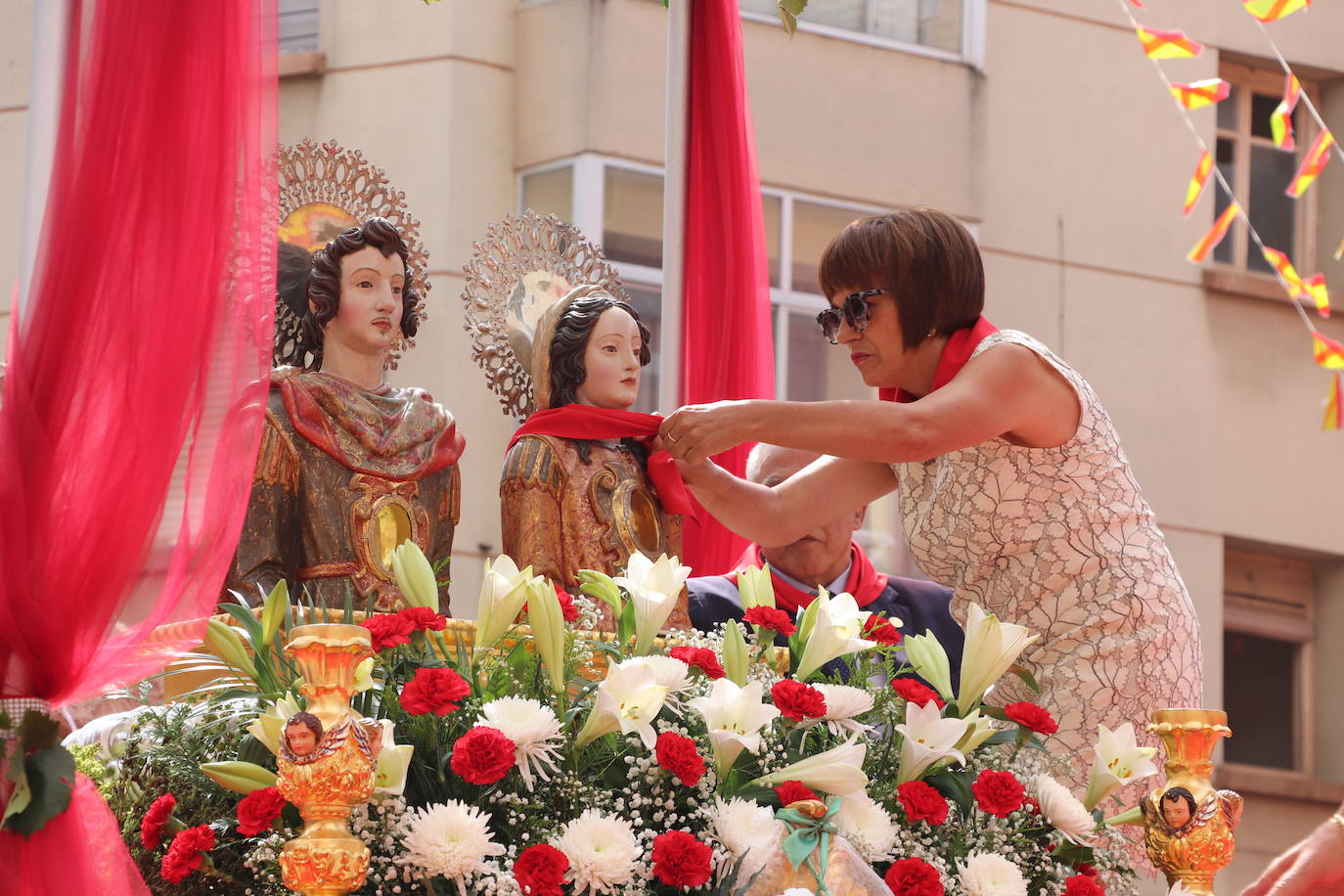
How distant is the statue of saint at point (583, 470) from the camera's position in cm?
329

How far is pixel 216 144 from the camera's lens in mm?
2438

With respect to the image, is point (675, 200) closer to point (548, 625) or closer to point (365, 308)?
point (365, 308)

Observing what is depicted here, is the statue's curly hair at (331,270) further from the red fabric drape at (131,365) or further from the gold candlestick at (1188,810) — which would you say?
the gold candlestick at (1188,810)

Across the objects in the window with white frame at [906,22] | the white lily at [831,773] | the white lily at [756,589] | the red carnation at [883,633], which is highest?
the window with white frame at [906,22]

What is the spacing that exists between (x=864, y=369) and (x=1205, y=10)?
6517 mm

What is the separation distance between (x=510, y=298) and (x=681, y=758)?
1642mm

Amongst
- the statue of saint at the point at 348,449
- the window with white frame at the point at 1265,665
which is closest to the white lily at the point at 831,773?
the statue of saint at the point at 348,449

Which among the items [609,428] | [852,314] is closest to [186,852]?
[852,314]

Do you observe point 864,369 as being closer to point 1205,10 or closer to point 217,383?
point 217,383

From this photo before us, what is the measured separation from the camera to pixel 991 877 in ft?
7.34

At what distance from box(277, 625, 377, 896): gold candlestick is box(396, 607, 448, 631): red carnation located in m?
0.22

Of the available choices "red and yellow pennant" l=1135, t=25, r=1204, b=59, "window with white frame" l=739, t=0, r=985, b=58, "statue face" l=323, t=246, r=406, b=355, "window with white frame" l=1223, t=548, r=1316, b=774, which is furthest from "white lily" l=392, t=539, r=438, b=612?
"window with white frame" l=1223, t=548, r=1316, b=774

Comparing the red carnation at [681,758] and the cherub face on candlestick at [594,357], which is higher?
the cherub face on candlestick at [594,357]

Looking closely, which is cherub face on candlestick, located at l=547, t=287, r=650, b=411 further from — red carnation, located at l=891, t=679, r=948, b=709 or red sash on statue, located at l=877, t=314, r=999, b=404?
red carnation, located at l=891, t=679, r=948, b=709
